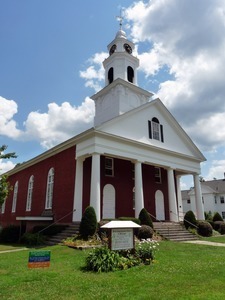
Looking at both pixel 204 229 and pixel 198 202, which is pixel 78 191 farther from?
pixel 198 202

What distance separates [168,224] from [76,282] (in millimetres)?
14330

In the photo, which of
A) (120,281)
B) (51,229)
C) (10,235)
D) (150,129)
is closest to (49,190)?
(10,235)

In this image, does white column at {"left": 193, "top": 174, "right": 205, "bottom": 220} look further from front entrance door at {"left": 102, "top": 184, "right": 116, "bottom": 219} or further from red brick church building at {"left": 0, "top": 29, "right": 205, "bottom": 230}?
front entrance door at {"left": 102, "top": 184, "right": 116, "bottom": 219}

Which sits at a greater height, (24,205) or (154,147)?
(154,147)

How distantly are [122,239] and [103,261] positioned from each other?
3.78ft

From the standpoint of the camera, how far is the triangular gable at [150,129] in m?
20.0

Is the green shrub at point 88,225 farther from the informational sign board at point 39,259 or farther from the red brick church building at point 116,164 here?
the informational sign board at point 39,259

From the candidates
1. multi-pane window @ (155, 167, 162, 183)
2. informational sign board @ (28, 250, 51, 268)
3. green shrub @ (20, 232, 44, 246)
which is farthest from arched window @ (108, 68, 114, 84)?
informational sign board @ (28, 250, 51, 268)

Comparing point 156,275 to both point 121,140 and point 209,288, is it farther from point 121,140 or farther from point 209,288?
point 121,140

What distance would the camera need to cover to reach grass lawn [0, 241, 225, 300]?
594 cm

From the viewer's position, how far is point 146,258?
9516 millimetres

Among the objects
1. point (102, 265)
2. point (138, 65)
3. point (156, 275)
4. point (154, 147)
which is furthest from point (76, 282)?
point (138, 65)

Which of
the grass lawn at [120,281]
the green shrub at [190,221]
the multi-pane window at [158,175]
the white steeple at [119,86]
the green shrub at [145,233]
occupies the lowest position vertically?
the grass lawn at [120,281]

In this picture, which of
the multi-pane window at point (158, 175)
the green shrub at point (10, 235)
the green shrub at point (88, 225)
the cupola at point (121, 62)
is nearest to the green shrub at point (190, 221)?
the multi-pane window at point (158, 175)
